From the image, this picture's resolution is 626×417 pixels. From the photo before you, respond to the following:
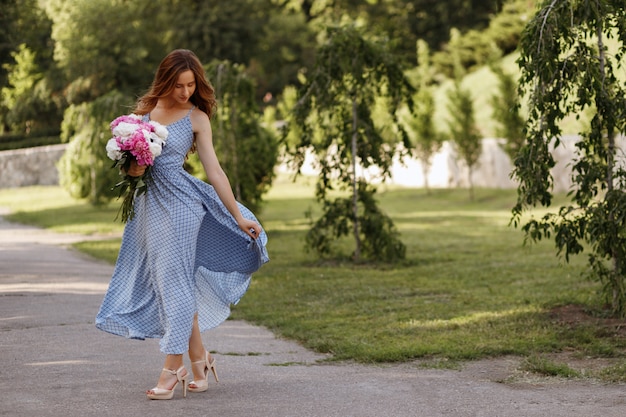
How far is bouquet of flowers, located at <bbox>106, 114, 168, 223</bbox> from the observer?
5.76m

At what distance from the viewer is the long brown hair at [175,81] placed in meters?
5.91

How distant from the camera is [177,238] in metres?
5.90

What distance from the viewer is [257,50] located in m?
50.9

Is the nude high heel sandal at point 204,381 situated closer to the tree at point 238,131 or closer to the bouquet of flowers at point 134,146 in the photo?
the bouquet of flowers at point 134,146

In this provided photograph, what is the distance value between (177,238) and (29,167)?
31044 millimetres

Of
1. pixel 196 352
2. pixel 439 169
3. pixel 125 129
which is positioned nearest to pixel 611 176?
pixel 196 352

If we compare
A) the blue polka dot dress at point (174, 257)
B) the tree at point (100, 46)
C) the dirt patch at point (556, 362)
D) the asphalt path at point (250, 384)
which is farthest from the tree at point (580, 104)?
the tree at point (100, 46)

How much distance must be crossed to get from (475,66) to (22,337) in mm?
36596

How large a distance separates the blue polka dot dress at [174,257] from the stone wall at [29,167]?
30.0 m

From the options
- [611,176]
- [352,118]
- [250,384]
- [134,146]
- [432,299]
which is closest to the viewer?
[134,146]

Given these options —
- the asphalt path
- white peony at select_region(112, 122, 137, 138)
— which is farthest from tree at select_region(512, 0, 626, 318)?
white peony at select_region(112, 122, 137, 138)

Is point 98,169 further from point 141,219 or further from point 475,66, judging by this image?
point 475,66

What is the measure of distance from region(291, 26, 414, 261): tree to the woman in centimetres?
703

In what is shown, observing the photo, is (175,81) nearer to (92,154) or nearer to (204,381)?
(204,381)
